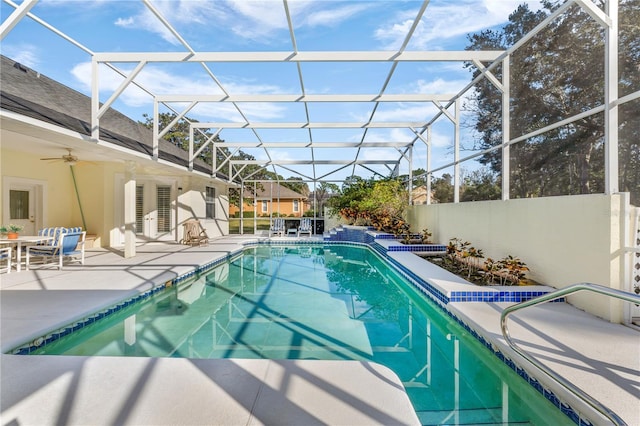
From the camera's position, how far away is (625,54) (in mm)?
3740

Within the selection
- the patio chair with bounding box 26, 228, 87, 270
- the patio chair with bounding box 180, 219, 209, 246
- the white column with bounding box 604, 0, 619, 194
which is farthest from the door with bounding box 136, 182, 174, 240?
the white column with bounding box 604, 0, 619, 194

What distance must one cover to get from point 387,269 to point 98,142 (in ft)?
22.4

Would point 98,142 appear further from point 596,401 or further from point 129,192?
point 596,401

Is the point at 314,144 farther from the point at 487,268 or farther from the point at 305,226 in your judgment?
the point at 487,268

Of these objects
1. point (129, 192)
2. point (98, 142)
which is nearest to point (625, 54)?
point (98, 142)

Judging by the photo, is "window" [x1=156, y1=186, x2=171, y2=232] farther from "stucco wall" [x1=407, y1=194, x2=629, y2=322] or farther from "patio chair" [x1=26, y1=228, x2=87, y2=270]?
"stucco wall" [x1=407, y1=194, x2=629, y2=322]

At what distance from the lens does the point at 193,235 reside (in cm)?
1127

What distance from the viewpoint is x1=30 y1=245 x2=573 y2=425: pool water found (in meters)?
2.55

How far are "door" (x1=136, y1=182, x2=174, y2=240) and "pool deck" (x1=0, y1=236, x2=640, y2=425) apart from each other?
8.14 m

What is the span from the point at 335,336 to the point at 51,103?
22.8 ft

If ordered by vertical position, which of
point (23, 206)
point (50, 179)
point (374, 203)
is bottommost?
point (23, 206)

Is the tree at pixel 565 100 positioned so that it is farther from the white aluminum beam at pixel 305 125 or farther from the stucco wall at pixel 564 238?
the white aluminum beam at pixel 305 125

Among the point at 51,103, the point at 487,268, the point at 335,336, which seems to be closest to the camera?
the point at 335,336

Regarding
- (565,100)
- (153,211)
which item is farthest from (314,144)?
(565,100)
